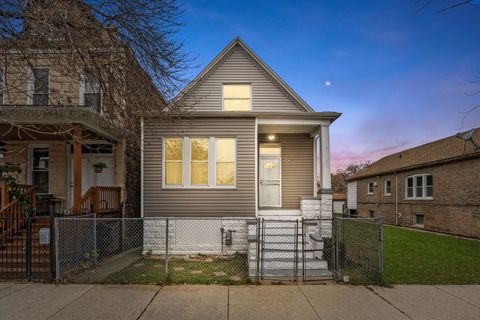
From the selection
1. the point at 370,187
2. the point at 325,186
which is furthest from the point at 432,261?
the point at 370,187

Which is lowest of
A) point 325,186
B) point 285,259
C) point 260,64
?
point 285,259

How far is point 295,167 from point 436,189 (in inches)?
363

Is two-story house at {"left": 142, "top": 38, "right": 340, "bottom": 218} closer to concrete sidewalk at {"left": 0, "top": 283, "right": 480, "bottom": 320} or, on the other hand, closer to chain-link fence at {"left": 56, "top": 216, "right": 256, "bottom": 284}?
chain-link fence at {"left": 56, "top": 216, "right": 256, "bottom": 284}

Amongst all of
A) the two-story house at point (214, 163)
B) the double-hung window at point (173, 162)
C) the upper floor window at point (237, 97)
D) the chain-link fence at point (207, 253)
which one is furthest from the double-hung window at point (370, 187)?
the double-hung window at point (173, 162)

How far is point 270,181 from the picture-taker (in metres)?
11.0

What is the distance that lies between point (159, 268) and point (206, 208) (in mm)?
2440

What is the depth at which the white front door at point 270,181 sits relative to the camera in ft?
36.0

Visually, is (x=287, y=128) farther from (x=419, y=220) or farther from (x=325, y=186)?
(x=419, y=220)

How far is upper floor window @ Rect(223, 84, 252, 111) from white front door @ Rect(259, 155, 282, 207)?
6.97ft

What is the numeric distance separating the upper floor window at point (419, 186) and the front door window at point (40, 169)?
1825 centimetres

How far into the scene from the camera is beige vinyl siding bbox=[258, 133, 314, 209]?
36.1 ft

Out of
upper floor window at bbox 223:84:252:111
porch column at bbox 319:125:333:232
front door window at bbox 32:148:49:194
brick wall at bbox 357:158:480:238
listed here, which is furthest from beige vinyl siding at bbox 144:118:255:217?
brick wall at bbox 357:158:480:238

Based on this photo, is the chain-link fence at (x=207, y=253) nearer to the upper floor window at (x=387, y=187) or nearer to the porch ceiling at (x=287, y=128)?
the porch ceiling at (x=287, y=128)

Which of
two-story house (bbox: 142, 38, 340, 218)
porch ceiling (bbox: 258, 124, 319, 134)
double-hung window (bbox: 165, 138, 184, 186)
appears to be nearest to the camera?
two-story house (bbox: 142, 38, 340, 218)
